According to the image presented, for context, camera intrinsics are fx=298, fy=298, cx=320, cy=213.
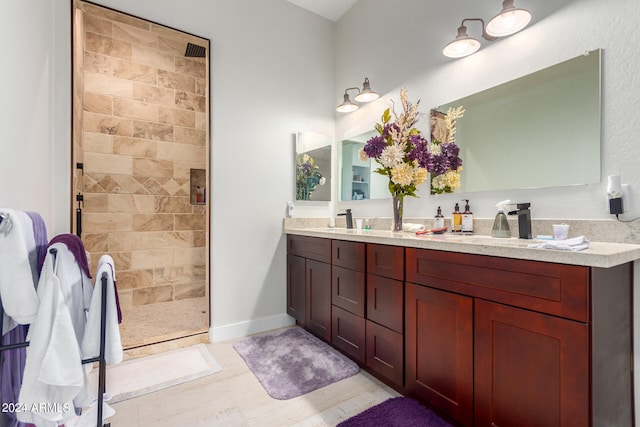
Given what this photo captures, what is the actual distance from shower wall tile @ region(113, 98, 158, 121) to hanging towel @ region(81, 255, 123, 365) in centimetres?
283

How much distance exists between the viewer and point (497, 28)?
5.21 ft

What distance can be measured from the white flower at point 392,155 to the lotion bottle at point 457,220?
48 cm

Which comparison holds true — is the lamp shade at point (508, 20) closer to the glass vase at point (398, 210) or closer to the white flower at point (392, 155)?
the white flower at point (392, 155)

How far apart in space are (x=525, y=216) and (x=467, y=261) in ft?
1.62

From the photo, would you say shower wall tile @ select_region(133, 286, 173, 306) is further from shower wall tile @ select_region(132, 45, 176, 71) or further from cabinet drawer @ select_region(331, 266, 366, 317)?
shower wall tile @ select_region(132, 45, 176, 71)

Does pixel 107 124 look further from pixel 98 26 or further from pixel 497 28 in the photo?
pixel 497 28

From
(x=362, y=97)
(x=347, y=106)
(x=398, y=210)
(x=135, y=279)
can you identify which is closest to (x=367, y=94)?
(x=362, y=97)

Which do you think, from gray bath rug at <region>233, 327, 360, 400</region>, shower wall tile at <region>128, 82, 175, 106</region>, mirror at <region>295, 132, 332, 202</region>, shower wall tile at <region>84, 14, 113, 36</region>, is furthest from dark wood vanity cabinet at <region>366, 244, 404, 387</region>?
shower wall tile at <region>84, 14, 113, 36</region>

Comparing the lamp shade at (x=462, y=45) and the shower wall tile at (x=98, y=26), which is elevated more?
the shower wall tile at (x=98, y=26)

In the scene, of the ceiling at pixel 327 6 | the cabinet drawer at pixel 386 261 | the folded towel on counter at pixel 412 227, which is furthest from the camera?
the ceiling at pixel 327 6

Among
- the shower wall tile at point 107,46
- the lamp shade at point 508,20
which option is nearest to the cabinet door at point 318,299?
the lamp shade at point 508,20

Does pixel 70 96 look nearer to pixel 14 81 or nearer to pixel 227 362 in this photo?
pixel 14 81

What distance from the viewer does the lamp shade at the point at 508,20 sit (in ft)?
Answer: 4.89

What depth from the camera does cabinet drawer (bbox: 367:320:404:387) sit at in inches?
63.6
